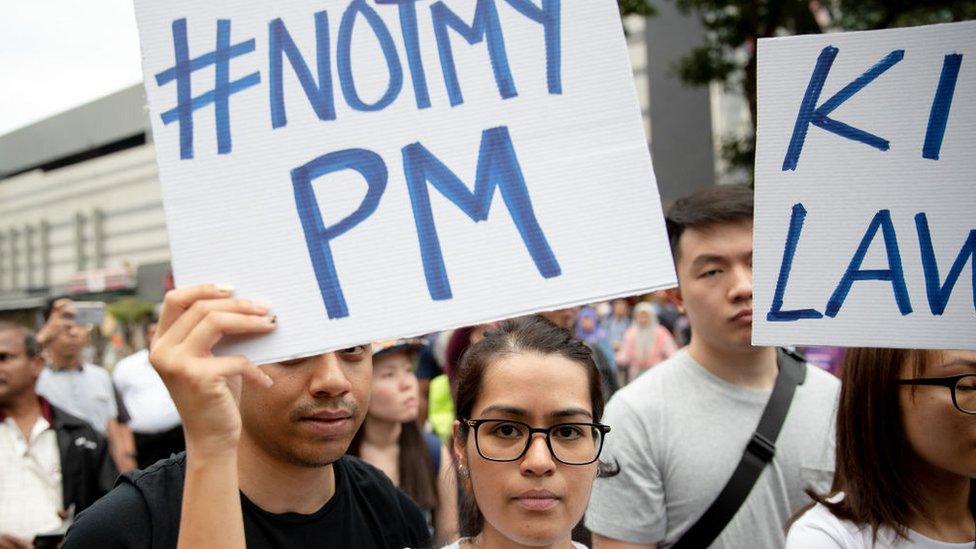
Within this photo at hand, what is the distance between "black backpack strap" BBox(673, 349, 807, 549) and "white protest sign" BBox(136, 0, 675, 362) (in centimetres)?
125

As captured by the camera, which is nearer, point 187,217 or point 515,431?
point 187,217

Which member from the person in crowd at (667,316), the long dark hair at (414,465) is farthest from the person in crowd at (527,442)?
the person in crowd at (667,316)

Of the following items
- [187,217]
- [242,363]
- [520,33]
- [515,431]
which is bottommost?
[515,431]

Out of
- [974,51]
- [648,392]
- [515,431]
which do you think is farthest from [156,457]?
[974,51]

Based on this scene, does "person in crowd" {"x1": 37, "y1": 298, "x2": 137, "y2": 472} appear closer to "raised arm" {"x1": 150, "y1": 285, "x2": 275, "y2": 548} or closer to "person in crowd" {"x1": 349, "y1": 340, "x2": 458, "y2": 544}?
"person in crowd" {"x1": 349, "y1": 340, "x2": 458, "y2": 544}

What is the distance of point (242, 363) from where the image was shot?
131cm

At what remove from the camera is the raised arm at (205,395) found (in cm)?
126

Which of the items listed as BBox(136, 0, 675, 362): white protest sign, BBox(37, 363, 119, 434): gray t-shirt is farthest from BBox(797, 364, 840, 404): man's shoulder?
BBox(37, 363, 119, 434): gray t-shirt

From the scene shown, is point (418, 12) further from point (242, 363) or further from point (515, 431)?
point (515, 431)

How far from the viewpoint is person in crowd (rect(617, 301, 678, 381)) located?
933cm

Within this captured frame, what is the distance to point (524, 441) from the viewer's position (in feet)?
5.79

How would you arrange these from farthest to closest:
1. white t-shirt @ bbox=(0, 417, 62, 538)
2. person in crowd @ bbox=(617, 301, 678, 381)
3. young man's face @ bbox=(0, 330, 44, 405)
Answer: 1. person in crowd @ bbox=(617, 301, 678, 381)
2. young man's face @ bbox=(0, 330, 44, 405)
3. white t-shirt @ bbox=(0, 417, 62, 538)

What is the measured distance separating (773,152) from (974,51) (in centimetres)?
41

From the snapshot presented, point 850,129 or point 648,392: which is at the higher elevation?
point 850,129
